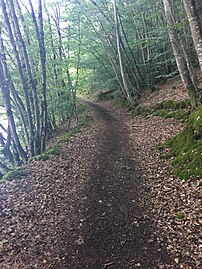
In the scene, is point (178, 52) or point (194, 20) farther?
point (178, 52)

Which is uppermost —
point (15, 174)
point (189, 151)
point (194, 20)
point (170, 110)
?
point (194, 20)

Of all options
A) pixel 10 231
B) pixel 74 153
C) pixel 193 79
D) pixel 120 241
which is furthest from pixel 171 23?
pixel 10 231

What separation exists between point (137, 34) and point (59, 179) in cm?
1435

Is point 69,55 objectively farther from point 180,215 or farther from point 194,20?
point 180,215

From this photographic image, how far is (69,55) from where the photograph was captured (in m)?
15.9

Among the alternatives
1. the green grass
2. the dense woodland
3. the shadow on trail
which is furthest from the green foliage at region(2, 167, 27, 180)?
the green grass

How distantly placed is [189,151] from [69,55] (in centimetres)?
1151

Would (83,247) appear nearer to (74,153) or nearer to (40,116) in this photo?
(74,153)

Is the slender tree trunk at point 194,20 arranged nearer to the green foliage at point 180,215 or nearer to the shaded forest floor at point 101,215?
the shaded forest floor at point 101,215

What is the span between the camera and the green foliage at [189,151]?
607 cm

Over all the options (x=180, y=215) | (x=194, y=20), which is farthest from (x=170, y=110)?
(x=180, y=215)

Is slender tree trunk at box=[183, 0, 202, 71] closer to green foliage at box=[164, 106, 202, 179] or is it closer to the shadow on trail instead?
green foliage at box=[164, 106, 202, 179]

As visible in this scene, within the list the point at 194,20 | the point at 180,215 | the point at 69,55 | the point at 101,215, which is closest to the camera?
the point at 180,215

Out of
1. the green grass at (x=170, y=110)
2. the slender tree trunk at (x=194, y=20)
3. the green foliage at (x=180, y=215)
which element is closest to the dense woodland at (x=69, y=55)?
the slender tree trunk at (x=194, y=20)
